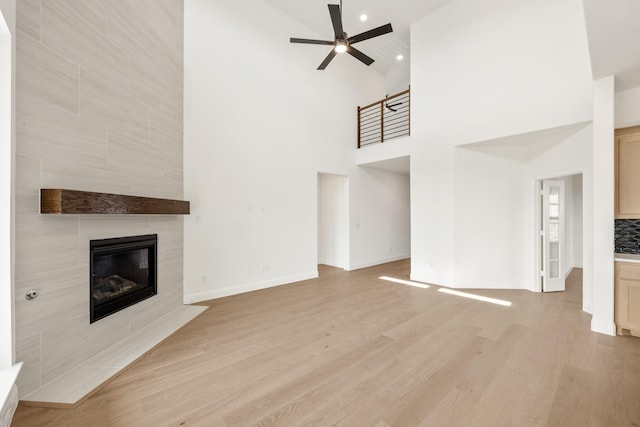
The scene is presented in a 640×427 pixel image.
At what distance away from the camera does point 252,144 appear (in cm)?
481

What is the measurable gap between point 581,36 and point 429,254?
12.6 feet

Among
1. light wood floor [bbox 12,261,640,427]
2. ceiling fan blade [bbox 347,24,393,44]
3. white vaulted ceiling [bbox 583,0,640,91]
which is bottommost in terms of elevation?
light wood floor [bbox 12,261,640,427]

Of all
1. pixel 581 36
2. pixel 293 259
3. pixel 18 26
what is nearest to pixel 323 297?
pixel 293 259

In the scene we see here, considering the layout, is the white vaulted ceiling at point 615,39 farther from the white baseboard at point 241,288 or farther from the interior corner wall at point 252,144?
the white baseboard at point 241,288

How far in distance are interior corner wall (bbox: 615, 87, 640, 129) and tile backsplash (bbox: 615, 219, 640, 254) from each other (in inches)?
44.1

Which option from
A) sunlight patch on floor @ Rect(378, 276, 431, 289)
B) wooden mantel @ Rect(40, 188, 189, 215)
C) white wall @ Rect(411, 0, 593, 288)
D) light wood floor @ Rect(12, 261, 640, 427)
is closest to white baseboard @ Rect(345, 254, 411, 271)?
sunlight patch on floor @ Rect(378, 276, 431, 289)

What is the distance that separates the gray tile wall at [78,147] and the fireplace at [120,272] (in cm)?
9

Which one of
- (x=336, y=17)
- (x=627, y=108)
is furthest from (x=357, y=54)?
(x=627, y=108)

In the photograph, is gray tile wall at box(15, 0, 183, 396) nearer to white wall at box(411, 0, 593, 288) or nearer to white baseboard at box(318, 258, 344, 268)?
white baseboard at box(318, 258, 344, 268)

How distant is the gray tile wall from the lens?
1.94m

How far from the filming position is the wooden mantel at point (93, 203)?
199 centimetres

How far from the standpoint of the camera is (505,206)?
15.9ft

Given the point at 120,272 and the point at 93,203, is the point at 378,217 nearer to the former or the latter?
the point at 120,272

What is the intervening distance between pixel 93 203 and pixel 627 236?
549 cm
